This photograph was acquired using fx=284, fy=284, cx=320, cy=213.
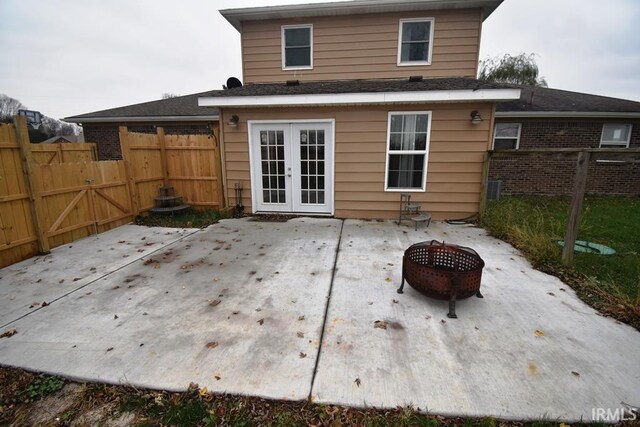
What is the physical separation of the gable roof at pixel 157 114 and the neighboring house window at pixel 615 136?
13.3m

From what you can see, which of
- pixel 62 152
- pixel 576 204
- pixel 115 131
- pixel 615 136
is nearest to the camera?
pixel 576 204

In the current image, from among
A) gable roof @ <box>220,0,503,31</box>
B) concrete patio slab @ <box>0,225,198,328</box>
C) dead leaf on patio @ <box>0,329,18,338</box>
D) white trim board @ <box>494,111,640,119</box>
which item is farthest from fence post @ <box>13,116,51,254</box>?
white trim board @ <box>494,111,640,119</box>

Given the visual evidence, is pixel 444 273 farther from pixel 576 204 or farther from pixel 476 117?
pixel 476 117

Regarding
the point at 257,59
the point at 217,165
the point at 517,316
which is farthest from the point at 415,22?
the point at 517,316

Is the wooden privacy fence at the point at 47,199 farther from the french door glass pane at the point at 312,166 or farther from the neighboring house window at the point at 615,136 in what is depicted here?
the neighboring house window at the point at 615,136

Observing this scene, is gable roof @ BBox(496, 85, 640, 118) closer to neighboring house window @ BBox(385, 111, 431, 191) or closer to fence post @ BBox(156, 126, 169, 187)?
neighboring house window @ BBox(385, 111, 431, 191)

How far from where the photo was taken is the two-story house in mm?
6223

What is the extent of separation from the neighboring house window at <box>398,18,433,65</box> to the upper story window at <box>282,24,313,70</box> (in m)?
2.32

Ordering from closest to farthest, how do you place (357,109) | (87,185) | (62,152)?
(87,185), (357,109), (62,152)

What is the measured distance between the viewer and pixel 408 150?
647 cm

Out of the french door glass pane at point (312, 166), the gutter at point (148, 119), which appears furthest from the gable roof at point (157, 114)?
the french door glass pane at point (312, 166)

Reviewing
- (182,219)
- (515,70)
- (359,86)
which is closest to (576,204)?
(359,86)

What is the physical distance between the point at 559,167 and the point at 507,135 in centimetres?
202

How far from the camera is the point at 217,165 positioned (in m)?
7.15
